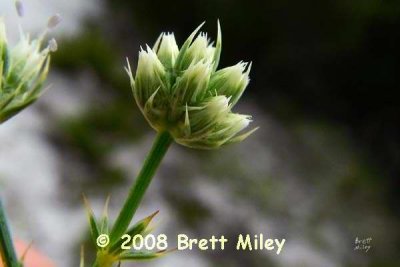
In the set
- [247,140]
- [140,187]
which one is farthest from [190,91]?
[247,140]

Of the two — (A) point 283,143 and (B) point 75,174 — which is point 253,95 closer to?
(A) point 283,143

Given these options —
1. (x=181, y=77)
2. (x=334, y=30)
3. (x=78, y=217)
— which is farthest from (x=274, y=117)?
(x=181, y=77)

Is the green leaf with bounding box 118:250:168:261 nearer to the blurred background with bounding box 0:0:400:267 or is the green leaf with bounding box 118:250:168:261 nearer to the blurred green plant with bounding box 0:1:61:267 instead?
the blurred green plant with bounding box 0:1:61:267

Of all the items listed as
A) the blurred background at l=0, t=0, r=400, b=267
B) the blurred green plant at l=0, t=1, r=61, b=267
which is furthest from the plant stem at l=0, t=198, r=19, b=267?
the blurred background at l=0, t=0, r=400, b=267

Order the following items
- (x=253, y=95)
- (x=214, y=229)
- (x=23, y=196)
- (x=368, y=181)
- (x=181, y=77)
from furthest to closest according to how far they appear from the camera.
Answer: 1. (x=23, y=196)
2. (x=214, y=229)
3. (x=253, y=95)
4. (x=368, y=181)
5. (x=181, y=77)

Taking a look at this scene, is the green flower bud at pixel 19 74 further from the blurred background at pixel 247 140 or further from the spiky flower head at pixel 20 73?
the blurred background at pixel 247 140

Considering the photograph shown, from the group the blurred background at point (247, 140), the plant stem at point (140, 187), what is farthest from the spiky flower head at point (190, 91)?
the blurred background at point (247, 140)
